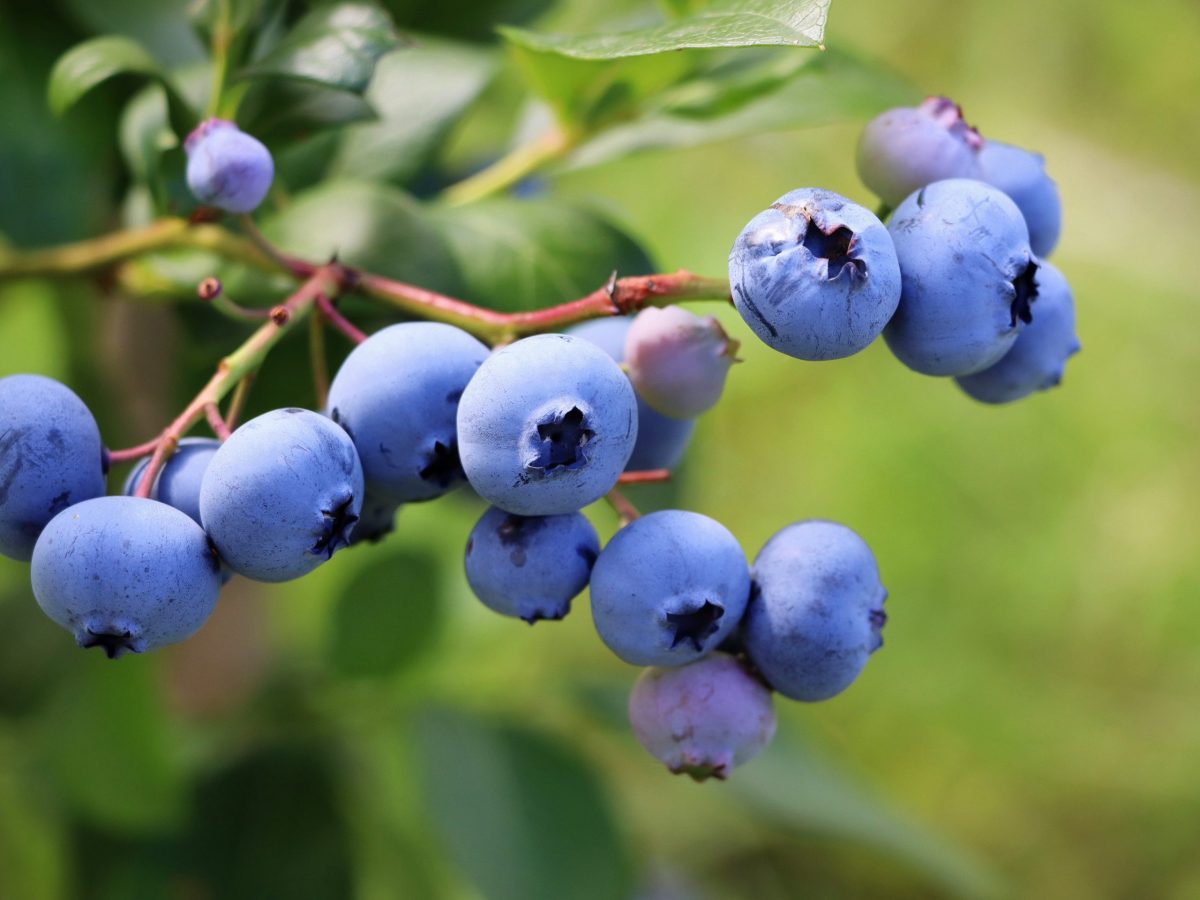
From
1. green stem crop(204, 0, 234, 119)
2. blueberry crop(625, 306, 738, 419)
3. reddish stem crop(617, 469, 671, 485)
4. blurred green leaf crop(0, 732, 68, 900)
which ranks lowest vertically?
blurred green leaf crop(0, 732, 68, 900)

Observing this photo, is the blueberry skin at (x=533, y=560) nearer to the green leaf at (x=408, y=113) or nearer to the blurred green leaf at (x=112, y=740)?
the green leaf at (x=408, y=113)

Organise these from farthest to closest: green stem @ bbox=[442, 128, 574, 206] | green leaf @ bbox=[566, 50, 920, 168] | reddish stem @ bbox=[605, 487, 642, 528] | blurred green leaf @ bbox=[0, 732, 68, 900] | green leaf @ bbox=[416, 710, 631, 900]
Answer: blurred green leaf @ bbox=[0, 732, 68, 900], green leaf @ bbox=[416, 710, 631, 900], green stem @ bbox=[442, 128, 574, 206], green leaf @ bbox=[566, 50, 920, 168], reddish stem @ bbox=[605, 487, 642, 528]

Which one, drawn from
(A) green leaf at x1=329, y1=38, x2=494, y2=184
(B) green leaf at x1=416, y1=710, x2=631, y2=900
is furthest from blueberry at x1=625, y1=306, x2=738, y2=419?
(B) green leaf at x1=416, y1=710, x2=631, y2=900

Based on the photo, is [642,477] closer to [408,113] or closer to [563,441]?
[563,441]

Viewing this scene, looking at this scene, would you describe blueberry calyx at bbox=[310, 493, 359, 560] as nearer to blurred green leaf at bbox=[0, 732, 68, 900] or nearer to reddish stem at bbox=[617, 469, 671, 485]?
reddish stem at bbox=[617, 469, 671, 485]

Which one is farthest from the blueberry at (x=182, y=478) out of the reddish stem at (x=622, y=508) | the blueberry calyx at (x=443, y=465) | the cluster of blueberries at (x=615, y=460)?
the reddish stem at (x=622, y=508)

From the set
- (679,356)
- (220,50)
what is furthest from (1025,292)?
(220,50)

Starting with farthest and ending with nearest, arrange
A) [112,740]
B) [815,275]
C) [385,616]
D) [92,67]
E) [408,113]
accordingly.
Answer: [385,616], [112,740], [408,113], [92,67], [815,275]

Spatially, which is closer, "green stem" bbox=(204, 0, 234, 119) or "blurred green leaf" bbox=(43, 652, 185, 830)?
"green stem" bbox=(204, 0, 234, 119)
